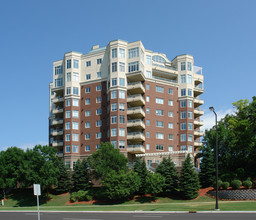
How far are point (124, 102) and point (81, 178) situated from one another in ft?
59.9

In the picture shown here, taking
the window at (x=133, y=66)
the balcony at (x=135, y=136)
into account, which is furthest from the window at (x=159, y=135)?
the window at (x=133, y=66)

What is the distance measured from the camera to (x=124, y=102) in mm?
65875

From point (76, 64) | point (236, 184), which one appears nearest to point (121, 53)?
point (76, 64)

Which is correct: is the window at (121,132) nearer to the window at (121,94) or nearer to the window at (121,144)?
the window at (121,144)

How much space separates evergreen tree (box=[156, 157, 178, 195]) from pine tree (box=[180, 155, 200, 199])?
1.42 metres

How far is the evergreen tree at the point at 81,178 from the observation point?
56.1 metres

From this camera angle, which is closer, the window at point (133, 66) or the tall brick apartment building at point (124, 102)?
the tall brick apartment building at point (124, 102)

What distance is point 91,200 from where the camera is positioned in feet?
173

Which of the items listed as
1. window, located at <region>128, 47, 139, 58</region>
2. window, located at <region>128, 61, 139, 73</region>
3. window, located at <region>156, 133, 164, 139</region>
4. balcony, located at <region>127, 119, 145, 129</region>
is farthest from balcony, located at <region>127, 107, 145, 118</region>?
window, located at <region>128, 47, 139, 58</region>

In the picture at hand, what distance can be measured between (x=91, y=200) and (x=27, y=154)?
15101 millimetres

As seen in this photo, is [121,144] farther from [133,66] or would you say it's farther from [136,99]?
[133,66]

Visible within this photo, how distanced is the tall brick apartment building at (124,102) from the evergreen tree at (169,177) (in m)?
11.4

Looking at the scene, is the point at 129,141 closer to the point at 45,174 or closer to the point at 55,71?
the point at 45,174

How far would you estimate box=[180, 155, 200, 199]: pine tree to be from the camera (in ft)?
155
